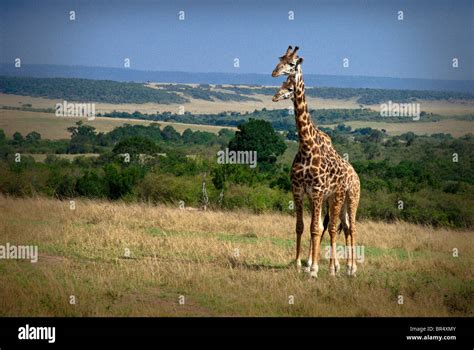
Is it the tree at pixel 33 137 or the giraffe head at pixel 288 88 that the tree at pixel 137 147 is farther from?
the giraffe head at pixel 288 88

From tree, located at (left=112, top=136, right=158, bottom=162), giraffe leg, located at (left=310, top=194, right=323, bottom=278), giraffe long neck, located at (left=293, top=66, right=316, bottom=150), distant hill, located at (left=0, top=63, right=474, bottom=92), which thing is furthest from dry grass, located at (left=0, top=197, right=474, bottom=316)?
tree, located at (left=112, top=136, right=158, bottom=162)

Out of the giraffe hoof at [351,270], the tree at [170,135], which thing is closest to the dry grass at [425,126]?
the tree at [170,135]

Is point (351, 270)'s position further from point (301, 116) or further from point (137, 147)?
point (137, 147)

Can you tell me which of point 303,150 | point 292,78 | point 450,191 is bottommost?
point 450,191

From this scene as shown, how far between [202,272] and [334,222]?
2.04m

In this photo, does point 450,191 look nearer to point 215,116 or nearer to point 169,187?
point 169,187

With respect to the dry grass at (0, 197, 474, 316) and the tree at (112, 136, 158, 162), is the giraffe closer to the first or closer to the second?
the dry grass at (0, 197, 474, 316)

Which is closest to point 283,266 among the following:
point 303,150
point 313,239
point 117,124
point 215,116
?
point 313,239

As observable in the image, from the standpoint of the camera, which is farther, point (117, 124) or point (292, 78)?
point (117, 124)

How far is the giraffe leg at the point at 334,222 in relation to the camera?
1214 cm

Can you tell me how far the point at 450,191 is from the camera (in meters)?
25.6

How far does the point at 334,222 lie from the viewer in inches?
478
